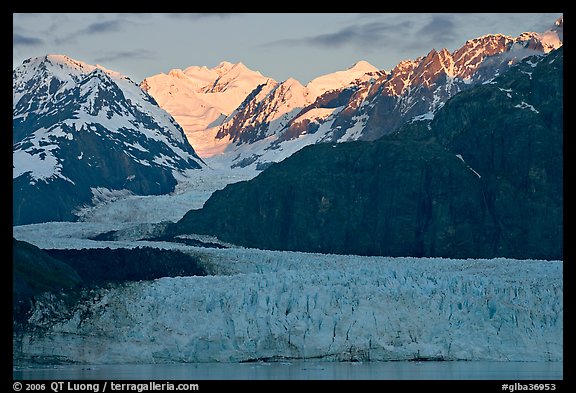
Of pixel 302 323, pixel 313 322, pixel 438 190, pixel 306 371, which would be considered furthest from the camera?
pixel 438 190

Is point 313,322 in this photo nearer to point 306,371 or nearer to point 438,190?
point 306,371

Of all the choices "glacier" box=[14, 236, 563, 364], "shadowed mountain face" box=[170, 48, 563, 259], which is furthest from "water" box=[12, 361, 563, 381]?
"shadowed mountain face" box=[170, 48, 563, 259]

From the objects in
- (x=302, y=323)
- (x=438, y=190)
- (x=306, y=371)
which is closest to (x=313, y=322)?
(x=302, y=323)

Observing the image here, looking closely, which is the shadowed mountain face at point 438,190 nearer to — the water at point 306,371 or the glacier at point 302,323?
the glacier at point 302,323

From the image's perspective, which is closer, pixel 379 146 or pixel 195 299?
pixel 195 299
